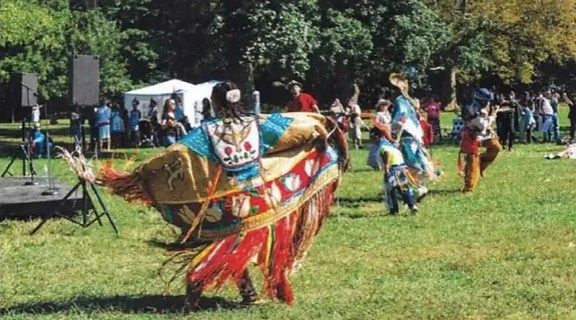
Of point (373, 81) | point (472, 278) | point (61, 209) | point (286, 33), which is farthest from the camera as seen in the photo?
point (373, 81)

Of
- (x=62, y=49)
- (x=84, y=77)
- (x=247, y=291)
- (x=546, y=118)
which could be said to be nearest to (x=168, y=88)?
(x=62, y=49)

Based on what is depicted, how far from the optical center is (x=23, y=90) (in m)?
17.4

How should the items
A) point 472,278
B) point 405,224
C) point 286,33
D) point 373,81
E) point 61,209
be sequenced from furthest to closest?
point 373,81
point 286,33
point 61,209
point 405,224
point 472,278

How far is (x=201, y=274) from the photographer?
23.1 ft

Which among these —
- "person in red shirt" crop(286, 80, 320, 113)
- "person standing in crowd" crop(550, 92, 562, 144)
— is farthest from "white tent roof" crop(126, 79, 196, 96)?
"person in red shirt" crop(286, 80, 320, 113)

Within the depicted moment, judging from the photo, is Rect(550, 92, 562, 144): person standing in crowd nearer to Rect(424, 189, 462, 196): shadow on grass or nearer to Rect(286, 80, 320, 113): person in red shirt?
Rect(424, 189, 462, 196): shadow on grass

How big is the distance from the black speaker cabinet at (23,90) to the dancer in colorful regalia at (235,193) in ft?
33.3

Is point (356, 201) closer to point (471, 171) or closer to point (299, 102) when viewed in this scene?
point (299, 102)

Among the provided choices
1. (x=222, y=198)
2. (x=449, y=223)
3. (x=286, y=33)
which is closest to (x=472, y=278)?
(x=222, y=198)

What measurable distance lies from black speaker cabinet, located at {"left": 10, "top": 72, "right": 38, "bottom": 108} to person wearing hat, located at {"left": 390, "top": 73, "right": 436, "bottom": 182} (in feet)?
22.6

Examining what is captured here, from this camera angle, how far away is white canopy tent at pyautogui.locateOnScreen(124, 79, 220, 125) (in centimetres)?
2875

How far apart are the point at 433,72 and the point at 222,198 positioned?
41022 millimetres

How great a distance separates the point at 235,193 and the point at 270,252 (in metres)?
0.50

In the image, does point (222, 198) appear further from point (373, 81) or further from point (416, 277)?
point (373, 81)
